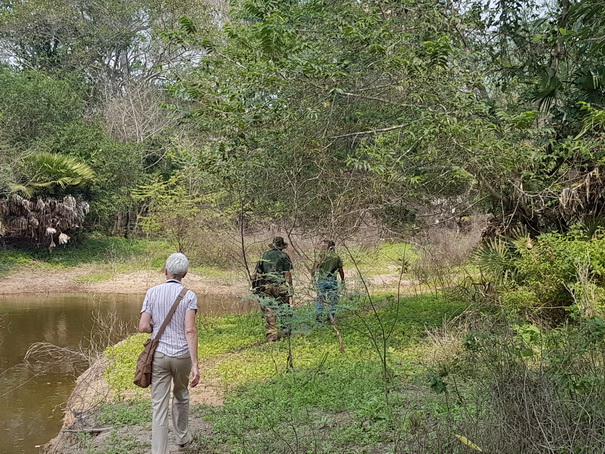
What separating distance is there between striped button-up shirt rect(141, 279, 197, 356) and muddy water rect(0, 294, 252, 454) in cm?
306

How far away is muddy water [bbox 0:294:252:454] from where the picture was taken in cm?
800

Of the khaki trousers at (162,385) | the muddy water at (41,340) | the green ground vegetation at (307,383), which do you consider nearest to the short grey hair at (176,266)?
the khaki trousers at (162,385)

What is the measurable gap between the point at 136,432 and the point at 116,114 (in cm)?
2897

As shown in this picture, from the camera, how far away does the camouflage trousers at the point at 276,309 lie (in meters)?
7.53

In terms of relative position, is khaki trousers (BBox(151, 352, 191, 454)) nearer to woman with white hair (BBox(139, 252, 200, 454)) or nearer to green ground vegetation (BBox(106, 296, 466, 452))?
woman with white hair (BBox(139, 252, 200, 454))

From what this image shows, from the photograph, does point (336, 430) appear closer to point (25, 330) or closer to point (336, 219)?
point (336, 219)

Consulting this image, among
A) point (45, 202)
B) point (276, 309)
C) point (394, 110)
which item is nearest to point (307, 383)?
point (276, 309)

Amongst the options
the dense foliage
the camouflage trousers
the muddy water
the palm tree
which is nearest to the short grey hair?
the camouflage trousers

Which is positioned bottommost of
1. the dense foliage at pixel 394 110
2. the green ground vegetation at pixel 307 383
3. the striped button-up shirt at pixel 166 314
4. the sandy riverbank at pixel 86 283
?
the sandy riverbank at pixel 86 283

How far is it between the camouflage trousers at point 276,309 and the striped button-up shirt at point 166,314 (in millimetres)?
2144

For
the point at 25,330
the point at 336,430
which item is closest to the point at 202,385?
the point at 336,430

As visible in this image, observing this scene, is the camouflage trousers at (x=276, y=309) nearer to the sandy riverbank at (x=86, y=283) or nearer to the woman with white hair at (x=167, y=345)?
the woman with white hair at (x=167, y=345)

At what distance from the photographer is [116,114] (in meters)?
33.0

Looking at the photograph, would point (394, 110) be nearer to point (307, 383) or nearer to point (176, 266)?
point (307, 383)
